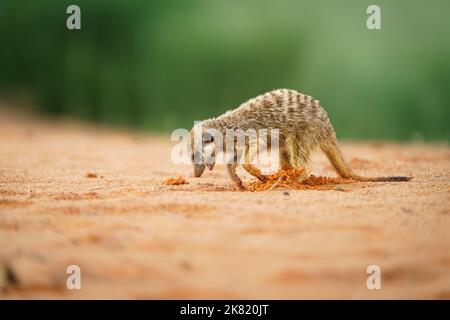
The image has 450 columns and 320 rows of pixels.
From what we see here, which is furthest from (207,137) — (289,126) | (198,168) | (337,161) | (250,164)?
(337,161)

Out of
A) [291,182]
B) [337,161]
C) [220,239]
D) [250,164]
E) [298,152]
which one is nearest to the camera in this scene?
[220,239]

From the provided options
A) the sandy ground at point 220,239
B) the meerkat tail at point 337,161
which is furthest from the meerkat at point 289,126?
the sandy ground at point 220,239

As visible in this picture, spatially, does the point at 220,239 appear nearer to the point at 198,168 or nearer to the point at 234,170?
the point at 234,170

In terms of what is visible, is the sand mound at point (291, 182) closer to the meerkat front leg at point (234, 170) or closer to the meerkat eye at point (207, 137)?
the meerkat front leg at point (234, 170)

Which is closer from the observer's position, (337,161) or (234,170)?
(234,170)

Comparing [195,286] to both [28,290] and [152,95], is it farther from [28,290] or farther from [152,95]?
[152,95]

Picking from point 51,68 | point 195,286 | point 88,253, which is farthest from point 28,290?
point 51,68

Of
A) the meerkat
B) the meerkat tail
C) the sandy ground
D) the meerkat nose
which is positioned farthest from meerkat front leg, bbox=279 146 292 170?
the meerkat nose
